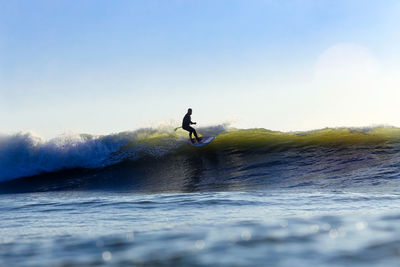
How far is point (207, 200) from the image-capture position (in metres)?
8.11

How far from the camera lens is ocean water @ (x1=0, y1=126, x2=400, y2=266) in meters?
3.96

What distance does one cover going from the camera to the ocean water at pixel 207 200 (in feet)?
13.0

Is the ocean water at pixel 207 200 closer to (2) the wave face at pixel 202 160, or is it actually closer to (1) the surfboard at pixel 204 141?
(2) the wave face at pixel 202 160

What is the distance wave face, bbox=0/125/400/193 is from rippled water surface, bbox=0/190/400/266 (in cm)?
423

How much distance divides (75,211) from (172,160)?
29.6 ft

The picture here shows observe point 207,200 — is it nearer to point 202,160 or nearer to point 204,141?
point 202,160

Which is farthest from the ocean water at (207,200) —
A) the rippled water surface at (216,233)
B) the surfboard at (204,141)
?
the surfboard at (204,141)

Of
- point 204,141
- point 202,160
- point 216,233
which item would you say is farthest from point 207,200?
point 204,141

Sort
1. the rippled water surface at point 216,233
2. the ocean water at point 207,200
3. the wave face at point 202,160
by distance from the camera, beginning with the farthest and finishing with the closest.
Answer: the wave face at point 202,160, the ocean water at point 207,200, the rippled water surface at point 216,233

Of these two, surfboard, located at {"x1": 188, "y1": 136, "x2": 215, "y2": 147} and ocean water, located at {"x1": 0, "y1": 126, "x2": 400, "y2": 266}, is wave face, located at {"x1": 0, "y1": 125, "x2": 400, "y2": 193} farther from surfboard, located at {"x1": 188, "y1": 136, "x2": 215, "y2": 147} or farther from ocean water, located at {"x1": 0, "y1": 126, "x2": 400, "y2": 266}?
surfboard, located at {"x1": 188, "y1": 136, "x2": 215, "y2": 147}

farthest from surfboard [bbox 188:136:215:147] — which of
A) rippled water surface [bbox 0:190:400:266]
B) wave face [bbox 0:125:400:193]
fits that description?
rippled water surface [bbox 0:190:400:266]

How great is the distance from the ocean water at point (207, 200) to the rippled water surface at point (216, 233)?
0.06 ft

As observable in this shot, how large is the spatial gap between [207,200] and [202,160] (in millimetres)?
7989

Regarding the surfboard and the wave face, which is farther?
the surfboard
